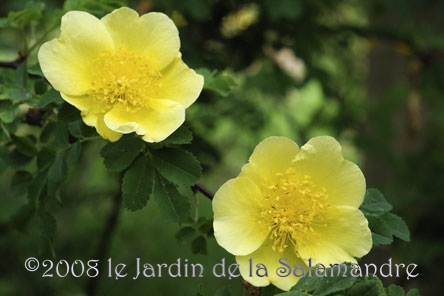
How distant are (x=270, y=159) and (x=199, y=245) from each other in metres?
0.23

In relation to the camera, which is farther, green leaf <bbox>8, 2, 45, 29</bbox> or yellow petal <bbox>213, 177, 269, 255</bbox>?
green leaf <bbox>8, 2, 45, 29</bbox>

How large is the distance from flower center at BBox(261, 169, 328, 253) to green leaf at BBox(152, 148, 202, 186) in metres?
0.12

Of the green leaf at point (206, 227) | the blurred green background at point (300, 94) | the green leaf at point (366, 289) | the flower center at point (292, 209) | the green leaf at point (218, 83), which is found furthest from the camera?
the blurred green background at point (300, 94)

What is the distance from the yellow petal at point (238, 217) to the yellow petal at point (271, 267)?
2 centimetres

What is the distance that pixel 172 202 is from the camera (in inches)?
40.1

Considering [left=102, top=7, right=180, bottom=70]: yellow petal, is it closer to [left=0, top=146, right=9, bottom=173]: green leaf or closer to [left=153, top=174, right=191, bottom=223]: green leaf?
[left=153, top=174, right=191, bottom=223]: green leaf

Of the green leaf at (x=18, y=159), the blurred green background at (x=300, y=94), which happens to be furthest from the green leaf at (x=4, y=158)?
the blurred green background at (x=300, y=94)

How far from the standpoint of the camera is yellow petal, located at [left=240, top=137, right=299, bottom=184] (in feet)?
3.21

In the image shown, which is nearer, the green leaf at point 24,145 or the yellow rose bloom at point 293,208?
the yellow rose bloom at point 293,208

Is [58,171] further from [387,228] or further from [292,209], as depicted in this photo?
[387,228]

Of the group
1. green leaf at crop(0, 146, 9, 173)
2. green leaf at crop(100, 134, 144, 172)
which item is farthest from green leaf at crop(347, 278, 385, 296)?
green leaf at crop(0, 146, 9, 173)

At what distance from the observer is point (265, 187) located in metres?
0.99

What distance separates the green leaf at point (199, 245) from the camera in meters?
1.12

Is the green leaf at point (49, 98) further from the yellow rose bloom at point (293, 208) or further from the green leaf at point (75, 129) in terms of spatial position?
the yellow rose bloom at point (293, 208)
